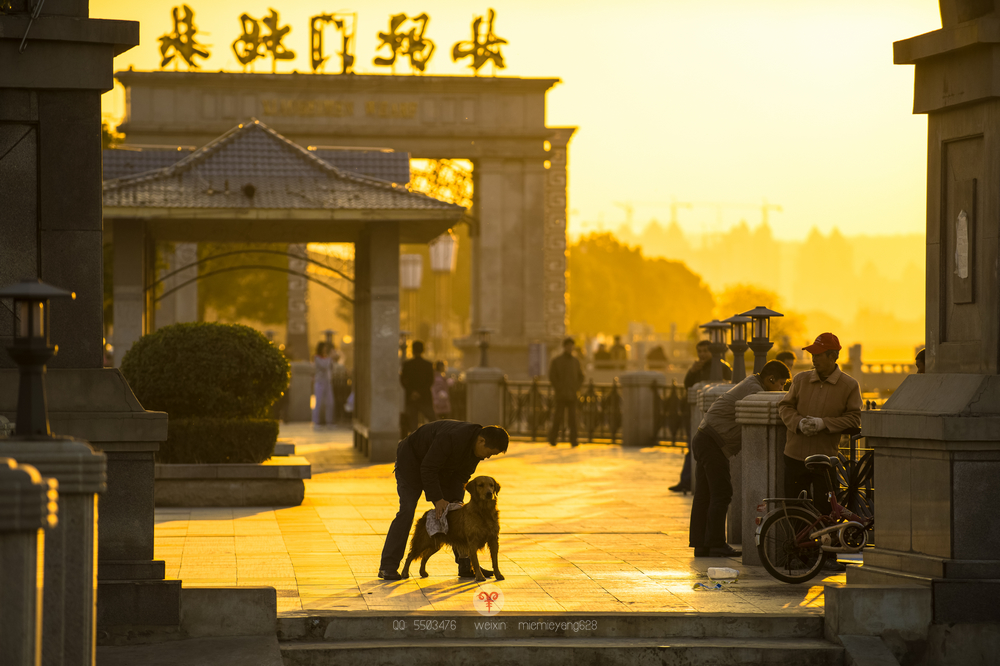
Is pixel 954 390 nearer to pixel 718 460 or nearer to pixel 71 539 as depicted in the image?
pixel 718 460

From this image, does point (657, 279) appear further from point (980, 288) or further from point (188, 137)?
point (980, 288)

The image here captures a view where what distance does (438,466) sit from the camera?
9258 mm

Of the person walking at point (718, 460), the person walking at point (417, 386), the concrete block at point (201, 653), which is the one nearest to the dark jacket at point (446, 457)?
the concrete block at point (201, 653)

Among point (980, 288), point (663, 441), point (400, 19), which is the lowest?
point (663, 441)

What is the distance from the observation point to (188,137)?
35.8 metres

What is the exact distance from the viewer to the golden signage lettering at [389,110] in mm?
36656

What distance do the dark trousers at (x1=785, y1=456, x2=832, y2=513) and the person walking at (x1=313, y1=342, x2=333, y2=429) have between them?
20.5m

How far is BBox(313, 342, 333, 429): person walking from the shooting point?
Answer: 29875mm

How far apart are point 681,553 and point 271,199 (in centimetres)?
990

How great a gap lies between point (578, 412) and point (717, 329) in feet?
29.7

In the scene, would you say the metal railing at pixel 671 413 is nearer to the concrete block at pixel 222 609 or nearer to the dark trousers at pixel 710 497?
the dark trousers at pixel 710 497

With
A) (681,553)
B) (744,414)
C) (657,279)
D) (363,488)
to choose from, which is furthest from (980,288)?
(657,279)

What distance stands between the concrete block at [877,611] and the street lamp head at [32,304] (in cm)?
513

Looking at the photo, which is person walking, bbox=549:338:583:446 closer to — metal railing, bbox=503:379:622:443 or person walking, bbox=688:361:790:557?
metal railing, bbox=503:379:622:443
